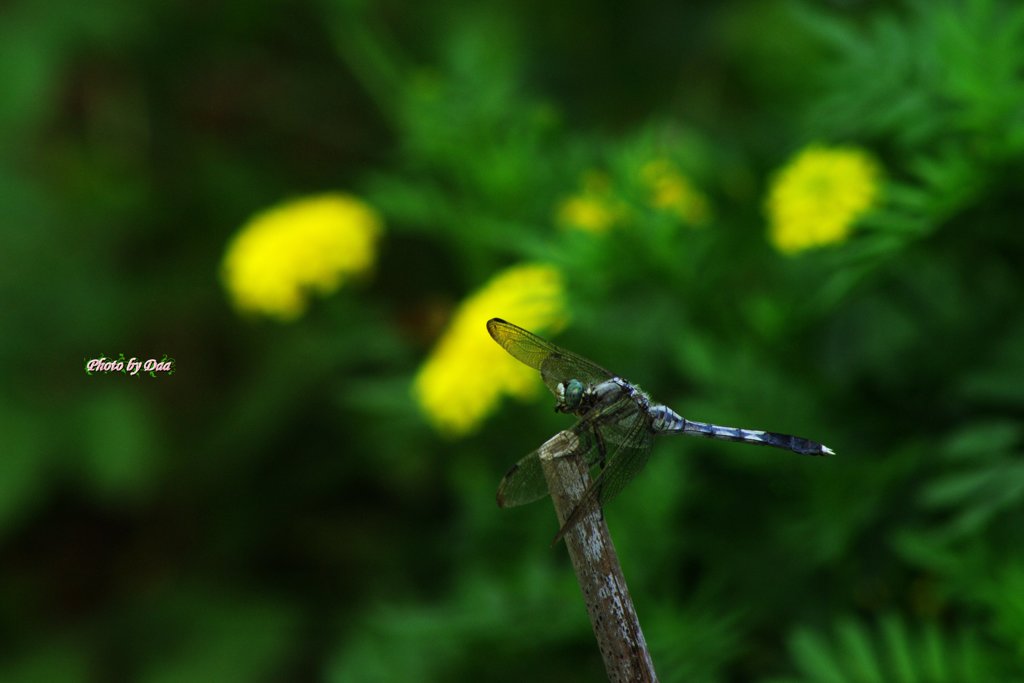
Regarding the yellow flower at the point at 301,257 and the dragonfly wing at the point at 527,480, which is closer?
the dragonfly wing at the point at 527,480

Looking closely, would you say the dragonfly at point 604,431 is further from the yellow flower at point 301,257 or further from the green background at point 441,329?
the yellow flower at point 301,257

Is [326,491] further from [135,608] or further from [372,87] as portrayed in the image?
[372,87]

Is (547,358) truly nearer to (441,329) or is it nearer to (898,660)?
(898,660)

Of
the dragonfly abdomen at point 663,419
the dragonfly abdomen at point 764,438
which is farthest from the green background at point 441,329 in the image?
the dragonfly abdomen at point 663,419

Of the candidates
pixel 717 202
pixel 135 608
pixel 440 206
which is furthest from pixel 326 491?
pixel 717 202

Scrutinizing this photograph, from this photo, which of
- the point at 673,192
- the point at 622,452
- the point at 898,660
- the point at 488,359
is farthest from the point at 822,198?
the point at 622,452
